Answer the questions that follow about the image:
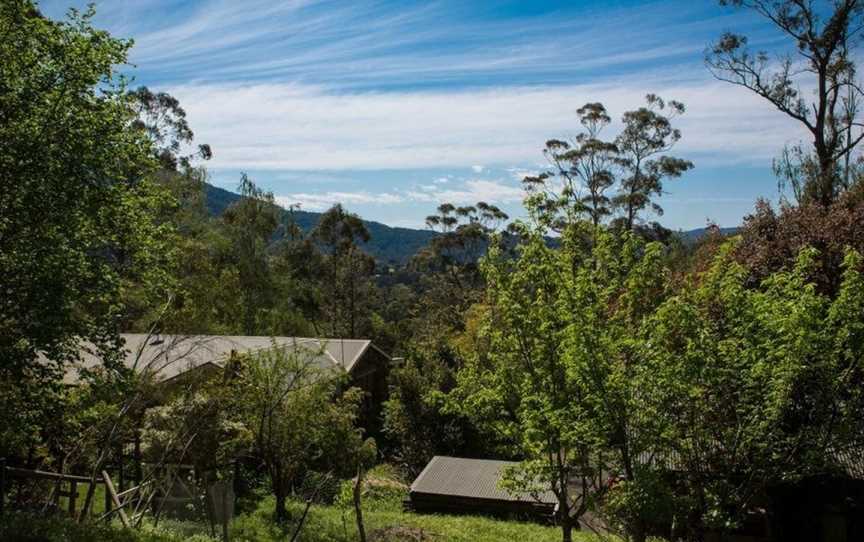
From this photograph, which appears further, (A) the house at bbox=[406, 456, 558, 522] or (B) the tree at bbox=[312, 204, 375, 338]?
(B) the tree at bbox=[312, 204, 375, 338]

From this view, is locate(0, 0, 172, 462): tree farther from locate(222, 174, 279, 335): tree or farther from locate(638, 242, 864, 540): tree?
locate(222, 174, 279, 335): tree

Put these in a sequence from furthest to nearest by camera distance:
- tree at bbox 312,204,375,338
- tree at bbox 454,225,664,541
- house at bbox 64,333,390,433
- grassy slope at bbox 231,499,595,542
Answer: tree at bbox 312,204,375,338
house at bbox 64,333,390,433
grassy slope at bbox 231,499,595,542
tree at bbox 454,225,664,541

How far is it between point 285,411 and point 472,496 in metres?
6.97

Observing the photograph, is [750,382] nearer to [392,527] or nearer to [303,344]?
[392,527]

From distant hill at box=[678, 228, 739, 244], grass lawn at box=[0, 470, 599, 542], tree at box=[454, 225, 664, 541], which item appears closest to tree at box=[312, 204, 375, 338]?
distant hill at box=[678, 228, 739, 244]

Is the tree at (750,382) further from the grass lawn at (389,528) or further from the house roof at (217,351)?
the house roof at (217,351)

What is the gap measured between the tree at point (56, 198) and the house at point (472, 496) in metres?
13.5

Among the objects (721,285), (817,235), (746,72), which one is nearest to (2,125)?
(721,285)

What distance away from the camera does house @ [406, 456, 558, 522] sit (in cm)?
2156

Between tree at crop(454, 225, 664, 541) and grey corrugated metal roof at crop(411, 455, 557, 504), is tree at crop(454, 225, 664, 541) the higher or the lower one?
the higher one

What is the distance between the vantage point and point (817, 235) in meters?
14.6

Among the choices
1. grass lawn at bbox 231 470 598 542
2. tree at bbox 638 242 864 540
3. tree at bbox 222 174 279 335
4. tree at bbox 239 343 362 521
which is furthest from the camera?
tree at bbox 222 174 279 335

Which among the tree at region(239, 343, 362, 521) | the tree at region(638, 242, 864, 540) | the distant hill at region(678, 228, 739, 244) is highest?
the distant hill at region(678, 228, 739, 244)

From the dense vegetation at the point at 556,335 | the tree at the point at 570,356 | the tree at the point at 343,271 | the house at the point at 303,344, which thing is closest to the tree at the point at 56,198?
the dense vegetation at the point at 556,335
